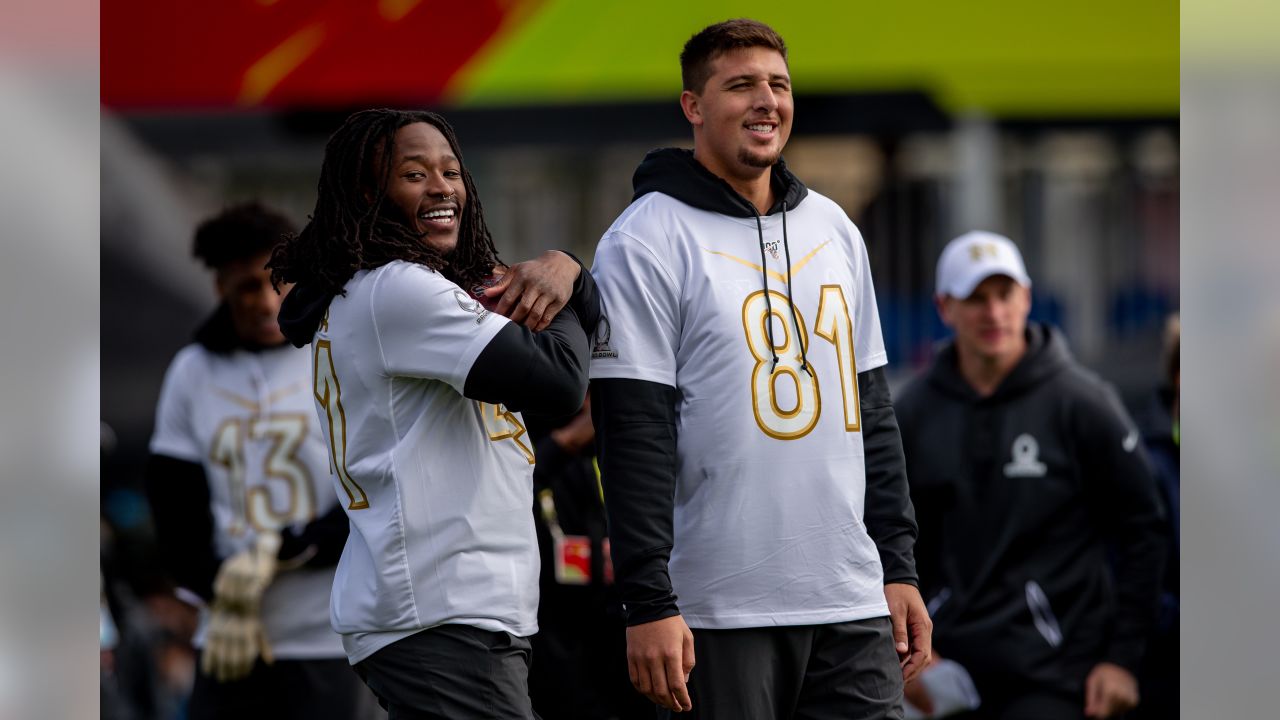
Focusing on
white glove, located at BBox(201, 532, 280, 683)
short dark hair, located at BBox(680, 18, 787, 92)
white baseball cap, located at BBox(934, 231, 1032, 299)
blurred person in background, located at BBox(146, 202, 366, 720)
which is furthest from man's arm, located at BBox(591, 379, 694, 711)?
white baseball cap, located at BBox(934, 231, 1032, 299)

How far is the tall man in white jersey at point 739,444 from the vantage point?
10.9ft

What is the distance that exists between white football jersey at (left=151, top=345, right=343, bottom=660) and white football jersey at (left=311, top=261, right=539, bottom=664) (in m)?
1.79

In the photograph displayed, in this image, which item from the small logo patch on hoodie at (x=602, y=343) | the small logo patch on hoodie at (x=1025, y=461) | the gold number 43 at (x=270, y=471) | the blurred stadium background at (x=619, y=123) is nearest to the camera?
the small logo patch on hoodie at (x=602, y=343)

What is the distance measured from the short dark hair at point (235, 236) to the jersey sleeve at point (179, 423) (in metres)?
0.32

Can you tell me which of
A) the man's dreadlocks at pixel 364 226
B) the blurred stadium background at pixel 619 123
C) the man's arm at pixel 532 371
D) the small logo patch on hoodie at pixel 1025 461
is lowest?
the small logo patch on hoodie at pixel 1025 461

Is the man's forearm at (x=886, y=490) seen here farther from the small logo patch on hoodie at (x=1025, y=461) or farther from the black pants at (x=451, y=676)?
the small logo patch on hoodie at (x=1025, y=461)

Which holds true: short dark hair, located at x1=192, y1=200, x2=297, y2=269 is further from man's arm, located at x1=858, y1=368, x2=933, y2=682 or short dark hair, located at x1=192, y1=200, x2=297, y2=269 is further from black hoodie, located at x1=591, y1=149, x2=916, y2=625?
man's arm, located at x1=858, y1=368, x2=933, y2=682

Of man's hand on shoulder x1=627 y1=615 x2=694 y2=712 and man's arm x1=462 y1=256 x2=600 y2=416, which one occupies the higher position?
man's arm x1=462 y1=256 x2=600 y2=416

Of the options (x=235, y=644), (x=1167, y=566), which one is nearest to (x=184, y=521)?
(x=235, y=644)

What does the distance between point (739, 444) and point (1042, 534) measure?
2180 millimetres

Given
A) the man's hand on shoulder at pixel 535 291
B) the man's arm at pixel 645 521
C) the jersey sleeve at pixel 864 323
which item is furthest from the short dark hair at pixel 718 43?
the man's arm at pixel 645 521

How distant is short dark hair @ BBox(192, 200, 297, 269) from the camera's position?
16.9ft
